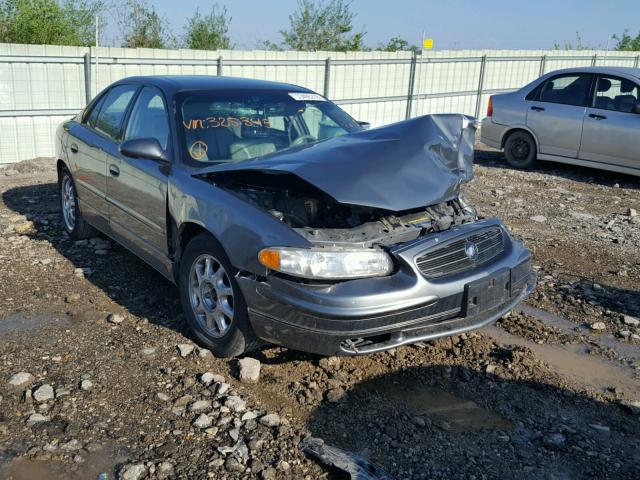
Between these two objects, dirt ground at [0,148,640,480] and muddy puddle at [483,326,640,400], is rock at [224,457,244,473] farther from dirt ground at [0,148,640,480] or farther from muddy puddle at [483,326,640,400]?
muddy puddle at [483,326,640,400]

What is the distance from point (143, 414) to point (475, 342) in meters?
2.17

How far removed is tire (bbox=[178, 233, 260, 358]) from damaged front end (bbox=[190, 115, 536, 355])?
179 millimetres

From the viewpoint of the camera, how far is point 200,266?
4.19m

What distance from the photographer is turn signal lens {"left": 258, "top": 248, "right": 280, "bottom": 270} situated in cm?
354

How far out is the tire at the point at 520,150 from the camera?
10.8 metres

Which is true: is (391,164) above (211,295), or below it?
above

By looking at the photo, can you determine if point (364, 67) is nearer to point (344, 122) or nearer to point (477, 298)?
point (344, 122)

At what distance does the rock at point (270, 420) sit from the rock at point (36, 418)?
3.62 feet

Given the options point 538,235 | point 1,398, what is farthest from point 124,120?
point 538,235

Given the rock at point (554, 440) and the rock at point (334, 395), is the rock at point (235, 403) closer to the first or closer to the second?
the rock at point (334, 395)

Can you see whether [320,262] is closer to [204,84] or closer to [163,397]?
[163,397]

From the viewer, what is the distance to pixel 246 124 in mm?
4832

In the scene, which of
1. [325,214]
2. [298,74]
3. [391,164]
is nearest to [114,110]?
[325,214]

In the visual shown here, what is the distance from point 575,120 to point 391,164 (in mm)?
7157
